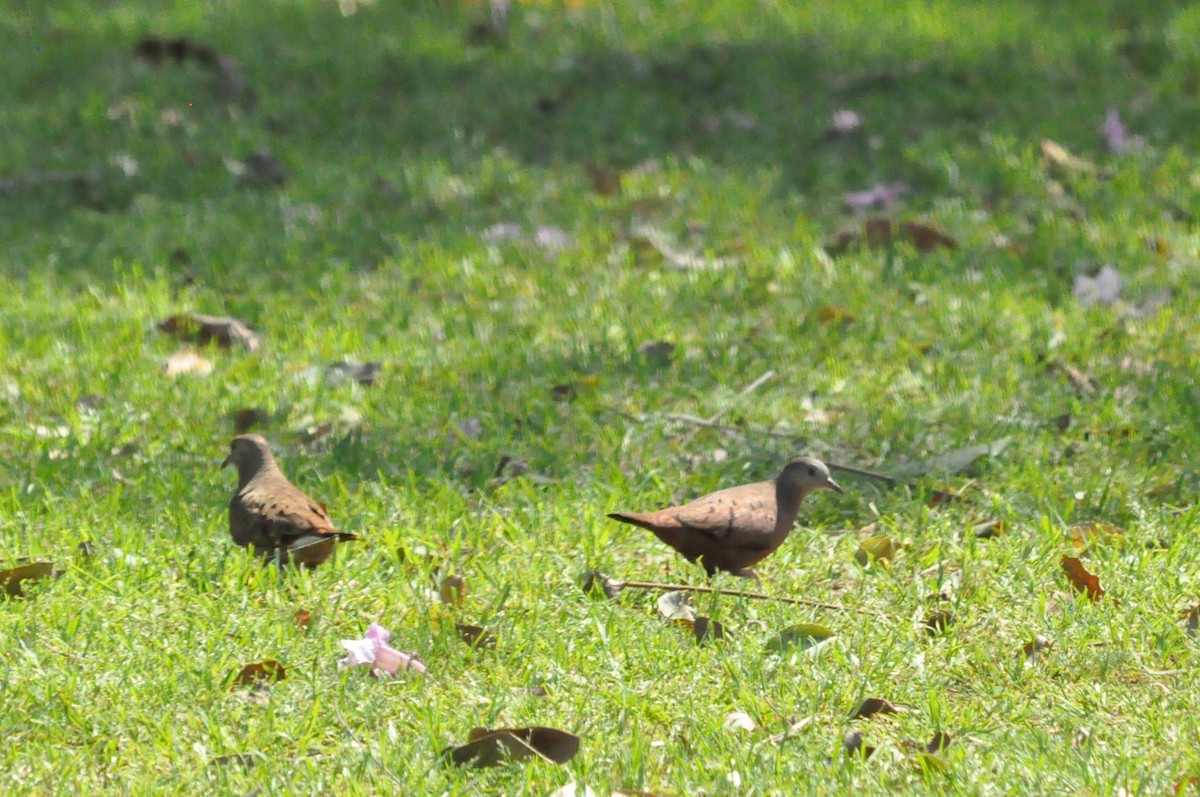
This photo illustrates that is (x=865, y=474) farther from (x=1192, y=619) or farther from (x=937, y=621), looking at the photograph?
(x=1192, y=619)

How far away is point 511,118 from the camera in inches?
329

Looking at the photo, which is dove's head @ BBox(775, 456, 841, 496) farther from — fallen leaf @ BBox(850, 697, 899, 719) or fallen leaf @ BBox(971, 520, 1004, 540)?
fallen leaf @ BBox(850, 697, 899, 719)

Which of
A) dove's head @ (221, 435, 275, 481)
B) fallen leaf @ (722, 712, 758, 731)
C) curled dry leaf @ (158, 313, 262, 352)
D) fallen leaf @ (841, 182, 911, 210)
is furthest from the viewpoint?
fallen leaf @ (841, 182, 911, 210)

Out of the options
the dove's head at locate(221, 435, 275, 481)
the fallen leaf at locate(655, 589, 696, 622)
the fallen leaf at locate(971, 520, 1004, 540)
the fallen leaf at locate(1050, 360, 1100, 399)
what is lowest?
the fallen leaf at locate(1050, 360, 1100, 399)

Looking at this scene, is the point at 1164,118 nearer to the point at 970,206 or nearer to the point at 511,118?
the point at 970,206

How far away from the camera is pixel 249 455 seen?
4.36m

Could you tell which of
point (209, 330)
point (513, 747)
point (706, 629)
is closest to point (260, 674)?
point (513, 747)

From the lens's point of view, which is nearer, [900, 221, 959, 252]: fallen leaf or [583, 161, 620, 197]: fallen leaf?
[900, 221, 959, 252]: fallen leaf

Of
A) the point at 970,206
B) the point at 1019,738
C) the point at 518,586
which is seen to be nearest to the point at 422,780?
the point at 518,586

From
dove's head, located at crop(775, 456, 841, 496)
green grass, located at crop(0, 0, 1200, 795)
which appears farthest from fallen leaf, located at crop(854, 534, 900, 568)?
dove's head, located at crop(775, 456, 841, 496)

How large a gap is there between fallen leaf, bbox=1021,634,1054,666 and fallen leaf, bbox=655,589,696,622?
775 mm

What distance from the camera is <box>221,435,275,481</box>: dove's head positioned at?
432cm

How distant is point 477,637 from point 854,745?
36.5 inches

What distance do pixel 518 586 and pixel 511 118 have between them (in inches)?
192
